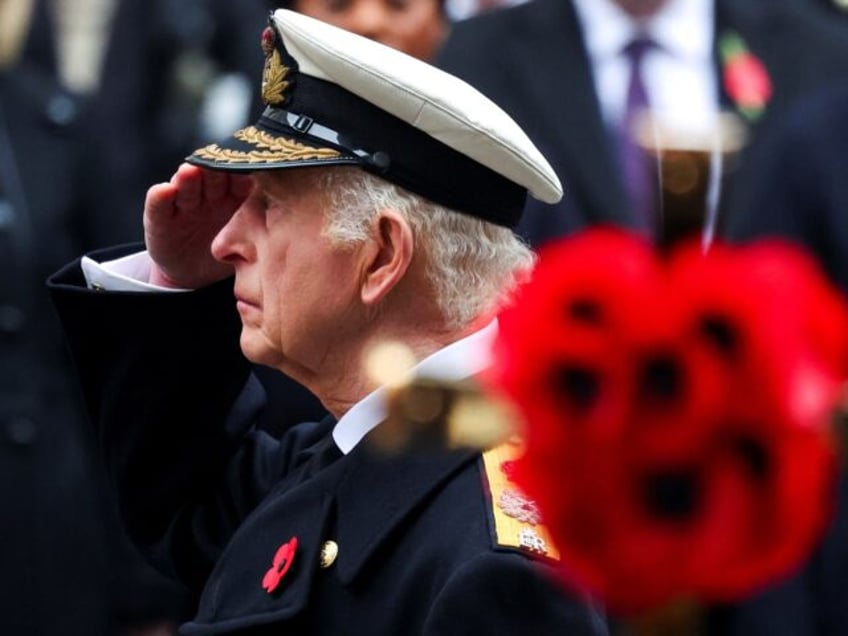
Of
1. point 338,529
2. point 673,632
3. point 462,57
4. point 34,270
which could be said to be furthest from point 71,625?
point 673,632

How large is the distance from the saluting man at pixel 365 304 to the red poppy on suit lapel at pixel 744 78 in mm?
1674

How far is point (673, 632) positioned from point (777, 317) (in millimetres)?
214

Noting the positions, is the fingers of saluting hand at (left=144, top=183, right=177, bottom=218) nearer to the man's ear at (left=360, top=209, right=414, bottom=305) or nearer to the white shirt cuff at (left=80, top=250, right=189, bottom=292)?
the white shirt cuff at (left=80, top=250, right=189, bottom=292)

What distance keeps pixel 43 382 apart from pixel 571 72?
225cm

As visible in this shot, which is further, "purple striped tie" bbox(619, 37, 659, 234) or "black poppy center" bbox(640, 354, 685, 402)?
"purple striped tie" bbox(619, 37, 659, 234)

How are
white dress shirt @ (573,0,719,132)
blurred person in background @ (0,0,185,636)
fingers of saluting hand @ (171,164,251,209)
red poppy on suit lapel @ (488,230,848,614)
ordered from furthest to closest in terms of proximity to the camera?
blurred person in background @ (0,0,185,636), white dress shirt @ (573,0,719,132), fingers of saluting hand @ (171,164,251,209), red poppy on suit lapel @ (488,230,848,614)

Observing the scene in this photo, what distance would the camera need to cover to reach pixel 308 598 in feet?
10.2

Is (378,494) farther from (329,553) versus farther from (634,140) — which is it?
(634,140)

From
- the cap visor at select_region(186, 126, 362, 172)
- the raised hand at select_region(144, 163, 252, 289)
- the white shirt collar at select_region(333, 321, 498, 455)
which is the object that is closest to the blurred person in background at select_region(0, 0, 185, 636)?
the raised hand at select_region(144, 163, 252, 289)

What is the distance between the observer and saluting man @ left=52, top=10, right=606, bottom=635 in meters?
3.02

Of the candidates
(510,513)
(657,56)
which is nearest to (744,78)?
(657,56)

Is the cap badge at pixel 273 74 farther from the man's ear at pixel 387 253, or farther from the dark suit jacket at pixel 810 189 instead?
the dark suit jacket at pixel 810 189

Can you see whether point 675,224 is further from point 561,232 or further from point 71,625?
point 71,625

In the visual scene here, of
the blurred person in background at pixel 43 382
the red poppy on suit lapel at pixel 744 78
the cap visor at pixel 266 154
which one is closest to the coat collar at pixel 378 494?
the cap visor at pixel 266 154
